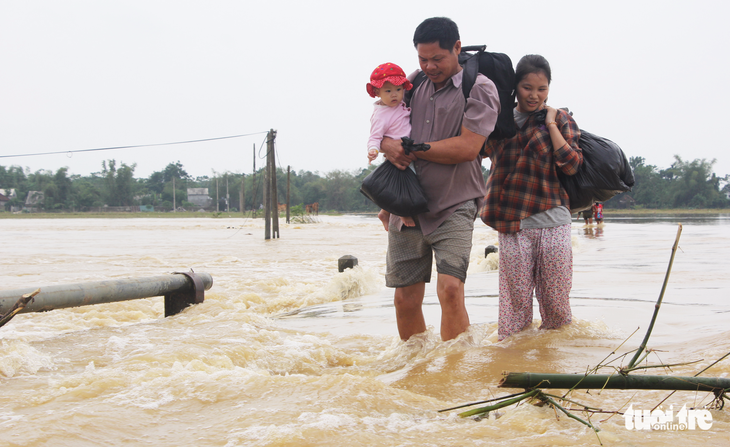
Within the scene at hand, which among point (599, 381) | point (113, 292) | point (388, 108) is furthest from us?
point (113, 292)

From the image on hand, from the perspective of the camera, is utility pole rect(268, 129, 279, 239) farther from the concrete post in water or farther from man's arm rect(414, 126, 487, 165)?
man's arm rect(414, 126, 487, 165)

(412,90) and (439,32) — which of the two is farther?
(412,90)

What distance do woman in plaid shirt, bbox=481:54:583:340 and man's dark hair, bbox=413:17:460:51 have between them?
45 centimetres

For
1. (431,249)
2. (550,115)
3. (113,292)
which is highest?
(550,115)

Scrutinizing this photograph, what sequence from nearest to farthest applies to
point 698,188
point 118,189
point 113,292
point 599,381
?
point 599,381, point 113,292, point 698,188, point 118,189

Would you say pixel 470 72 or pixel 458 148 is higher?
pixel 470 72

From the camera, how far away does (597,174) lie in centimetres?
297

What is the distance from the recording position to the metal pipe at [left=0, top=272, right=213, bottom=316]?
11.1 ft

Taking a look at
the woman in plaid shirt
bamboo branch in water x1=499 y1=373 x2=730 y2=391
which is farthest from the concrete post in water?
→ bamboo branch in water x1=499 y1=373 x2=730 y2=391

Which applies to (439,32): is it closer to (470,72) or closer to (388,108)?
(470,72)

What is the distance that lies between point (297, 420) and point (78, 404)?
0.92m

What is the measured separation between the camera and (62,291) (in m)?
3.61

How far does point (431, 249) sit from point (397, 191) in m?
0.42

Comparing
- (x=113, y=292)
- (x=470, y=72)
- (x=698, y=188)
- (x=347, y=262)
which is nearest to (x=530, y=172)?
(x=470, y=72)
